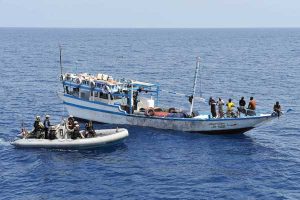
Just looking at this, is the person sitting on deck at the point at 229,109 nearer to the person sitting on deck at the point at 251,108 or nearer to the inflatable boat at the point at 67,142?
the person sitting on deck at the point at 251,108

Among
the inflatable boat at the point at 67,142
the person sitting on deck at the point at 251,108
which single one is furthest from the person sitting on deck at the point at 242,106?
the inflatable boat at the point at 67,142

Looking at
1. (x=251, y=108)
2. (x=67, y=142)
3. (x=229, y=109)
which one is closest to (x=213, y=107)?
(x=229, y=109)

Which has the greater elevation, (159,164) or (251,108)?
(251,108)

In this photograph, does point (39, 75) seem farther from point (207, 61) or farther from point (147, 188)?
point (147, 188)

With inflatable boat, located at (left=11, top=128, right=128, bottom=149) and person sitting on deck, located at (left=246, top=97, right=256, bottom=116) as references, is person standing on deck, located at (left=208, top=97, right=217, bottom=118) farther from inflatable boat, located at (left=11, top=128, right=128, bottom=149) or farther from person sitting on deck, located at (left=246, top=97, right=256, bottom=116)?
inflatable boat, located at (left=11, top=128, right=128, bottom=149)

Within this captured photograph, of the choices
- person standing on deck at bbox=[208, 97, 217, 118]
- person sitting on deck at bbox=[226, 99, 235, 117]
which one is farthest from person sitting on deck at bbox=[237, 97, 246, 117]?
person standing on deck at bbox=[208, 97, 217, 118]

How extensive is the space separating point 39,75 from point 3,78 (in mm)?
7154

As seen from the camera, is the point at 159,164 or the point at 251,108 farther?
the point at 251,108

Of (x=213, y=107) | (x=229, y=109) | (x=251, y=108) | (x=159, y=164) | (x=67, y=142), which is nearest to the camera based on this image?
(x=159, y=164)

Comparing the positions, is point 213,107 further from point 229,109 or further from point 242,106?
point 242,106

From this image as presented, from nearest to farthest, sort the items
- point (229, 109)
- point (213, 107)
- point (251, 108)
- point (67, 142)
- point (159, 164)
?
1. point (159, 164)
2. point (67, 142)
3. point (229, 109)
4. point (251, 108)
5. point (213, 107)

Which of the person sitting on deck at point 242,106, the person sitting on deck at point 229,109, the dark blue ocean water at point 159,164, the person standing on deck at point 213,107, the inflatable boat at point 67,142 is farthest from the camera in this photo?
the person standing on deck at point 213,107

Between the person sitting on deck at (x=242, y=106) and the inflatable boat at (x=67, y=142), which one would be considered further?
the person sitting on deck at (x=242, y=106)

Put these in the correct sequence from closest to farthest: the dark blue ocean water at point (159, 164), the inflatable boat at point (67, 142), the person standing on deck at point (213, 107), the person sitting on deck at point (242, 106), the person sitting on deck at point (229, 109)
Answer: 1. the dark blue ocean water at point (159, 164)
2. the inflatable boat at point (67, 142)
3. the person sitting on deck at point (229, 109)
4. the person sitting on deck at point (242, 106)
5. the person standing on deck at point (213, 107)
